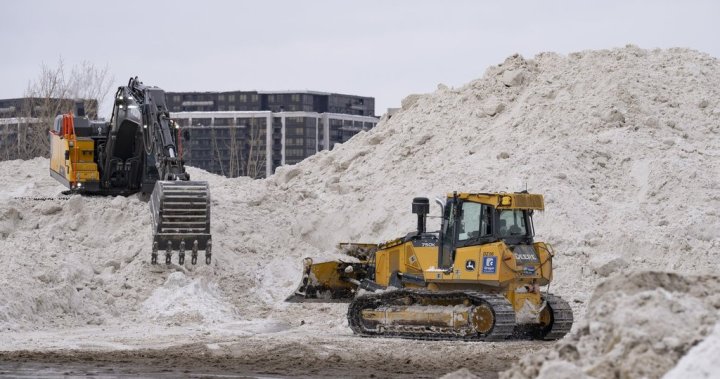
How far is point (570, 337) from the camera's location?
29.7 ft

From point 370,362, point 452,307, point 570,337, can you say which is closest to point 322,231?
point 452,307

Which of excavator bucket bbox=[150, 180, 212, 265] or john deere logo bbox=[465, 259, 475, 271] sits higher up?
excavator bucket bbox=[150, 180, 212, 265]

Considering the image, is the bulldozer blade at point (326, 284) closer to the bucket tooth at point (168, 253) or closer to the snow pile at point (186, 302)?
the snow pile at point (186, 302)

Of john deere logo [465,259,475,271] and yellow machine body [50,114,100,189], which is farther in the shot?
yellow machine body [50,114,100,189]

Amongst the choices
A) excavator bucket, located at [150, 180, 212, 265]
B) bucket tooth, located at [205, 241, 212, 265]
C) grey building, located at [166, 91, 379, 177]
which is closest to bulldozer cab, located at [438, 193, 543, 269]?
bucket tooth, located at [205, 241, 212, 265]

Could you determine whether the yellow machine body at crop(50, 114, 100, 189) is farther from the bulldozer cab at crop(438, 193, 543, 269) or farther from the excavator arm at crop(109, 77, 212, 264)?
the bulldozer cab at crop(438, 193, 543, 269)

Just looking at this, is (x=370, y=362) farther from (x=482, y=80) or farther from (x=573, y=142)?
(x=482, y=80)

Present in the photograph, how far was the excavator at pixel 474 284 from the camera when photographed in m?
16.5

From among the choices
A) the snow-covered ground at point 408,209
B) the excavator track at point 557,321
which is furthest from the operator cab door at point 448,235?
the snow-covered ground at point 408,209

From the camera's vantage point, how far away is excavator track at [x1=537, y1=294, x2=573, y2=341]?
17094 mm

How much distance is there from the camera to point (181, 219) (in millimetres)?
20234

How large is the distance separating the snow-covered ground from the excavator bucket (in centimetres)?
65

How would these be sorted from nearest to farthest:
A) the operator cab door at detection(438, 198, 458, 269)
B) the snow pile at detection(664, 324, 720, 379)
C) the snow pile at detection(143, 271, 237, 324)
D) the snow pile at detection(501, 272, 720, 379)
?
the snow pile at detection(664, 324, 720, 379)
the snow pile at detection(501, 272, 720, 379)
the operator cab door at detection(438, 198, 458, 269)
the snow pile at detection(143, 271, 237, 324)

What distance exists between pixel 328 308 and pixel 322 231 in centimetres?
396
